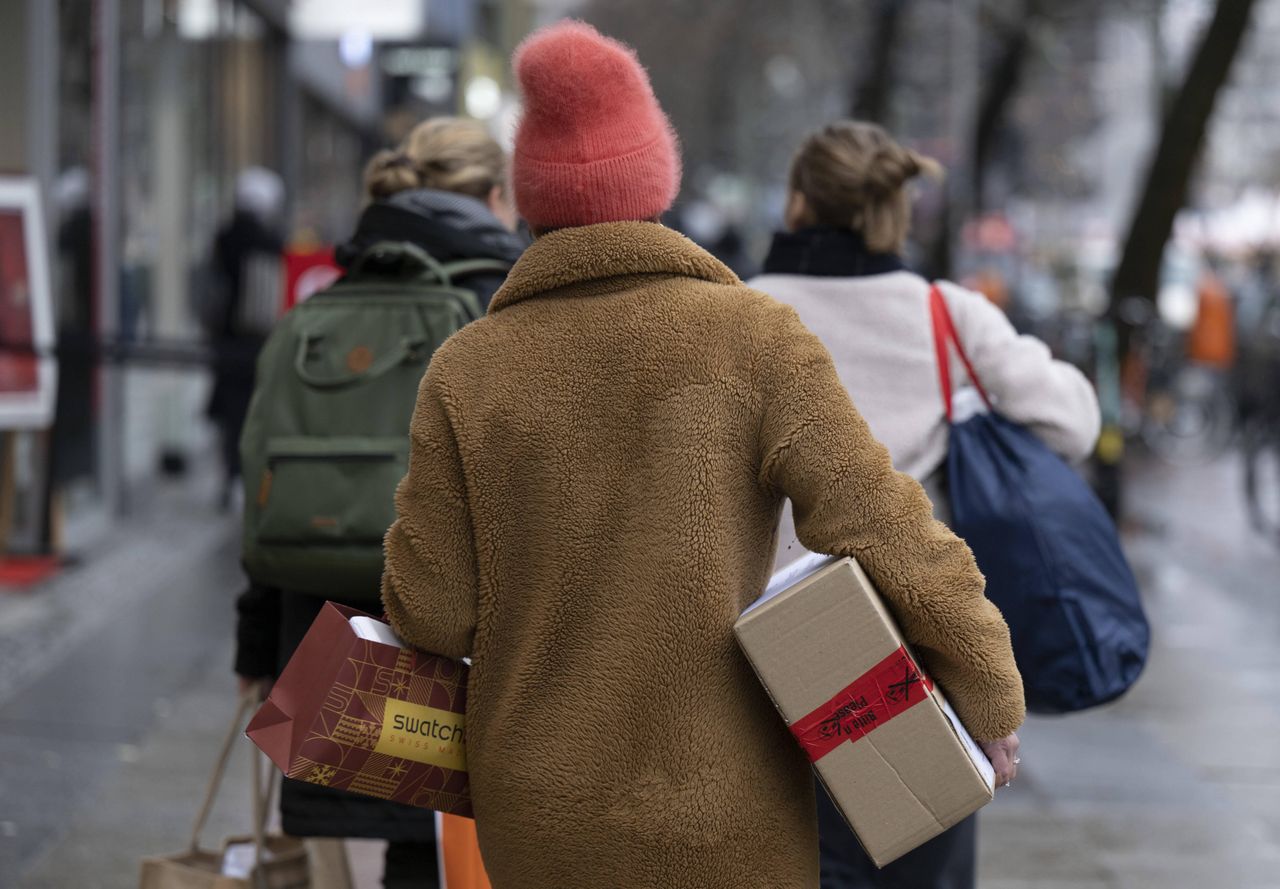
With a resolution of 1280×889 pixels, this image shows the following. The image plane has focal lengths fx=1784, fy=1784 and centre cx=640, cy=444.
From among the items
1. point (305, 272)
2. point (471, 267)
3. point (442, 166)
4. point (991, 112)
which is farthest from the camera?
point (991, 112)

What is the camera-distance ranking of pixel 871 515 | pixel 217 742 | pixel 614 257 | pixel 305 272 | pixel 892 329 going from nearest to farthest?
pixel 871 515 < pixel 614 257 < pixel 892 329 < pixel 217 742 < pixel 305 272

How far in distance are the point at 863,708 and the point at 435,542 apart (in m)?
0.59

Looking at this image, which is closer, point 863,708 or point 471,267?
point 863,708

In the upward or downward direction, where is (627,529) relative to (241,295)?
upward

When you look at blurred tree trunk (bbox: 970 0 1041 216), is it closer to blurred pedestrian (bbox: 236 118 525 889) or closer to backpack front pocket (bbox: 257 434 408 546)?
blurred pedestrian (bbox: 236 118 525 889)

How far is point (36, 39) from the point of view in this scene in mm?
8773

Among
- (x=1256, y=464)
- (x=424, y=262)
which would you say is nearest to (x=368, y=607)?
(x=424, y=262)

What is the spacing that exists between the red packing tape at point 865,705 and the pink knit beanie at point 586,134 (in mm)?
671

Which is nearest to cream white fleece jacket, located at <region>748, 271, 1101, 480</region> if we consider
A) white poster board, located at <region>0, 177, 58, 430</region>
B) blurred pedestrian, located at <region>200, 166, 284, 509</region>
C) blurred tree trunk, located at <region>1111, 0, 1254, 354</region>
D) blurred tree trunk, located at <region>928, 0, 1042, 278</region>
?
white poster board, located at <region>0, 177, 58, 430</region>

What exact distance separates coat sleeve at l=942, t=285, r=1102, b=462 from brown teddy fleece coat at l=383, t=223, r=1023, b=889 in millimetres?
1266

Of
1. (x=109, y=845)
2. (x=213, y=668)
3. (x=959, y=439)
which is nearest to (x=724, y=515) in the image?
(x=959, y=439)

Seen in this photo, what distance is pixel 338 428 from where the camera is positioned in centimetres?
311

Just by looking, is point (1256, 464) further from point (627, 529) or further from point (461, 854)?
point (627, 529)

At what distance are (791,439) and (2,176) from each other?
6.73 meters
